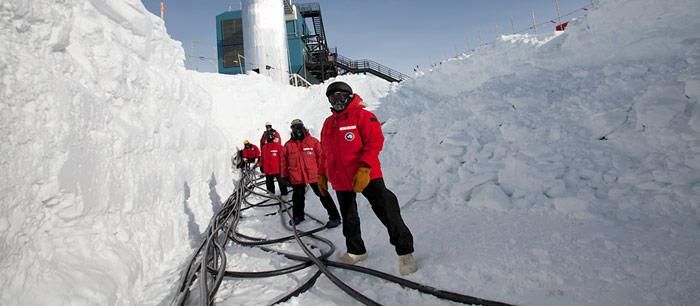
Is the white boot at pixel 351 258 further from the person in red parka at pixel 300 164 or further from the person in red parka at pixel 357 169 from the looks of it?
the person in red parka at pixel 300 164

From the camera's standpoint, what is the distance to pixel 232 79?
1917cm

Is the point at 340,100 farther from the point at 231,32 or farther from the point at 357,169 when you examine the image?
the point at 231,32

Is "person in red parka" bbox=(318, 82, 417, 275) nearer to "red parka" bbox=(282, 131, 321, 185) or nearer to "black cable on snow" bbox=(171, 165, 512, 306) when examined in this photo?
"black cable on snow" bbox=(171, 165, 512, 306)

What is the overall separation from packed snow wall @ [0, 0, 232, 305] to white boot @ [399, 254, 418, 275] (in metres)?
2.37

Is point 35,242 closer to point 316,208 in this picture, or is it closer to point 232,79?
point 316,208

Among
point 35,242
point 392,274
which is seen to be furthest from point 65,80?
point 392,274

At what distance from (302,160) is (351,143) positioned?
2853 millimetres

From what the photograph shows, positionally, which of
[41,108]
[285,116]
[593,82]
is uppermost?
[285,116]

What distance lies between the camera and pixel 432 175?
5.20 metres

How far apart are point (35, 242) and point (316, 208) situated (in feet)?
14.7

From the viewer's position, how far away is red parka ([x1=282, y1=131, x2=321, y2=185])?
5.55 meters

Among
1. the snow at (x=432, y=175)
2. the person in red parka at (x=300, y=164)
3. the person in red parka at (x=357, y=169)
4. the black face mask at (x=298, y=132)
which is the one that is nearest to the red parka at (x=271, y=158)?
the snow at (x=432, y=175)

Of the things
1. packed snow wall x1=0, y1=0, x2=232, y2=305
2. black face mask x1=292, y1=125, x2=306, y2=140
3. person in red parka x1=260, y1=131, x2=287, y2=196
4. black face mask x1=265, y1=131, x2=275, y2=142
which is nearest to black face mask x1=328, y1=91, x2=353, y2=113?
packed snow wall x1=0, y1=0, x2=232, y2=305

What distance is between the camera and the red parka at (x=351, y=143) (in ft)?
9.27
